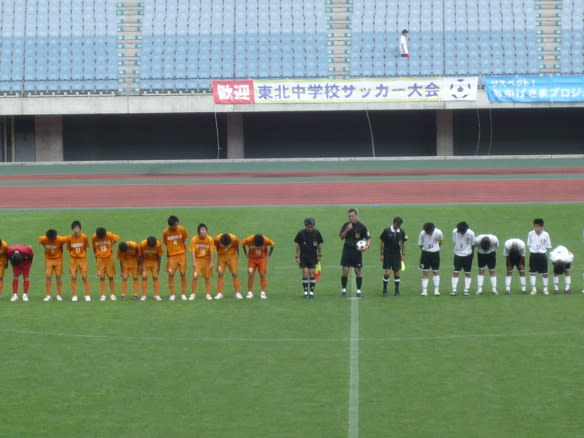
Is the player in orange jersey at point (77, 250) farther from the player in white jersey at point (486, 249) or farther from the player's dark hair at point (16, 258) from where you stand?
the player in white jersey at point (486, 249)

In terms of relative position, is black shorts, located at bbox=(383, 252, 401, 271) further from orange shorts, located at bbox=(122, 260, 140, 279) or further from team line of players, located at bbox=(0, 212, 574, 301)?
orange shorts, located at bbox=(122, 260, 140, 279)

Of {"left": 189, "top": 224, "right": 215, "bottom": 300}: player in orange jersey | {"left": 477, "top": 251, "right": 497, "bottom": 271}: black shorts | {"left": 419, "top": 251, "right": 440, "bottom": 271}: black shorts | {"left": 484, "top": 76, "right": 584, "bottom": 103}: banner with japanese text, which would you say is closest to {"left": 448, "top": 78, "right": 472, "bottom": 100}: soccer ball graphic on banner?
{"left": 484, "top": 76, "right": 584, "bottom": 103}: banner with japanese text

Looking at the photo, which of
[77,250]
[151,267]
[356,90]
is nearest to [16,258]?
[77,250]

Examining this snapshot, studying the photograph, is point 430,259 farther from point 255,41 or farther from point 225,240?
point 255,41

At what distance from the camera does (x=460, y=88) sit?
41406mm

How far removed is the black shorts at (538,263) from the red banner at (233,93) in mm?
25605

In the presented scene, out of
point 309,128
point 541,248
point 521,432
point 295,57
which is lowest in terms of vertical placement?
point 521,432

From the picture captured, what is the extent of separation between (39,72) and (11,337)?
33.3 meters

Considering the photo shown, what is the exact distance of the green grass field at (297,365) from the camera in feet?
32.8

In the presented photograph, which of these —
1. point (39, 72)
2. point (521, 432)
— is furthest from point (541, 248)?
point (39, 72)

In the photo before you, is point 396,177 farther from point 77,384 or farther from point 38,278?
point 77,384

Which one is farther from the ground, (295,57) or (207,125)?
(295,57)

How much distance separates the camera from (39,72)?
45.5 metres

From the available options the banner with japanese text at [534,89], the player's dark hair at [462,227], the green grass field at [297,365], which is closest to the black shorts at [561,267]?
the green grass field at [297,365]
